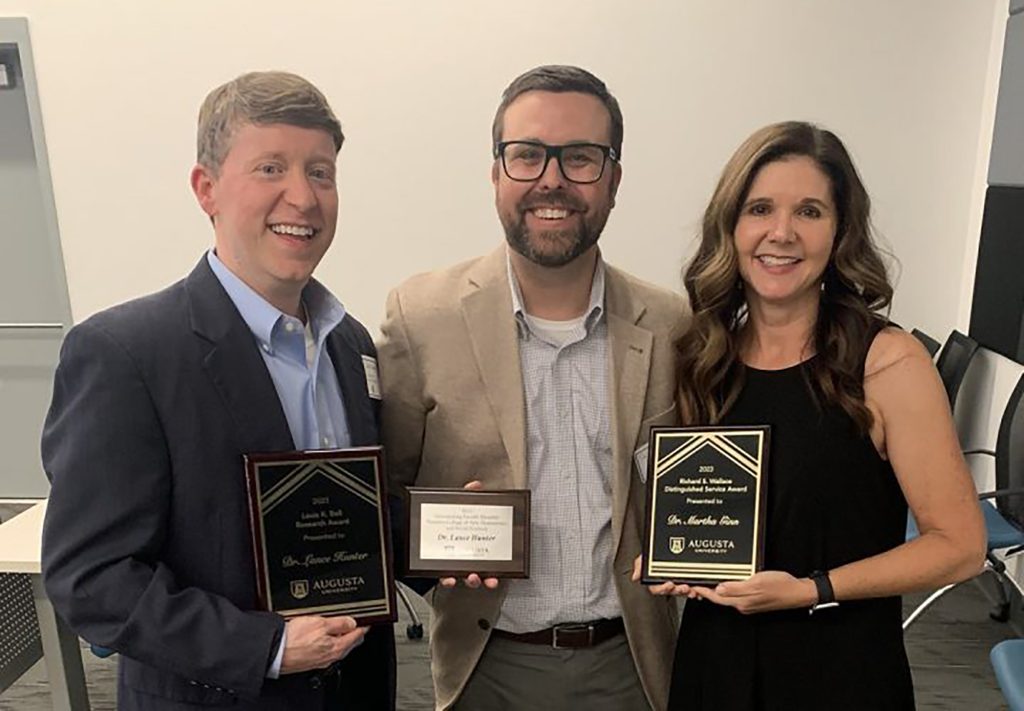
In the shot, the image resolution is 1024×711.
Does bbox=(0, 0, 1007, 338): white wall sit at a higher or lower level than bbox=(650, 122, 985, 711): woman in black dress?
higher

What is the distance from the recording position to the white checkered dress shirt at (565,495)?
1729 millimetres

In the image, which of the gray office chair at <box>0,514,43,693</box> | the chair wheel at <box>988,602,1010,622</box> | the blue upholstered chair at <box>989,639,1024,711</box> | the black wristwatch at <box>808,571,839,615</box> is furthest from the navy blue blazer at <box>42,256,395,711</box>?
the chair wheel at <box>988,602,1010,622</box>

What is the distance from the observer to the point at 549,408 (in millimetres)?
1748

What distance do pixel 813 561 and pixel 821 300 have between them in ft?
1.76

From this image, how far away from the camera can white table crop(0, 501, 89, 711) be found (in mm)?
2549

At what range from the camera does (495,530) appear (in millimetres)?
1606

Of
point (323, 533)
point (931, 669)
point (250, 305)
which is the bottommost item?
point (931, 669)

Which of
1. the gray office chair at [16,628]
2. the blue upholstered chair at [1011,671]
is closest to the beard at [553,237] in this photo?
the blue upholstered chair at [1011,671]

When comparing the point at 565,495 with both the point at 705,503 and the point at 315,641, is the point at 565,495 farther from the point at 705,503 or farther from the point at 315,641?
the point at 315,641

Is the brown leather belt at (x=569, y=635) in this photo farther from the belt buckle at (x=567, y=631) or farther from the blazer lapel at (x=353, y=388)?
the blazer lapel at (x=353, y=388)

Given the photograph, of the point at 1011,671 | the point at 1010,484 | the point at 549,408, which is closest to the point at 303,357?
the point at 549,408

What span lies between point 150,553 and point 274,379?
0.35 metres

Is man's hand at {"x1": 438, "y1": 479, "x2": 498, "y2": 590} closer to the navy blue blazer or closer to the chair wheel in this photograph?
the navy blue blazer

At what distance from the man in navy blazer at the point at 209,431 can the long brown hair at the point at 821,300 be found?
78 centimetres
